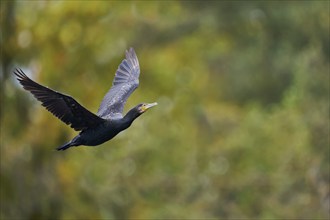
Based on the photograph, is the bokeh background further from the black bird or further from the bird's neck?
the bird's neck

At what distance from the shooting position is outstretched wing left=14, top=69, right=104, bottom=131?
10203 millimetres

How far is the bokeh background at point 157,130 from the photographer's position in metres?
22.5

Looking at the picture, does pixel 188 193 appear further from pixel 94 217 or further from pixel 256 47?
pixel 256 47

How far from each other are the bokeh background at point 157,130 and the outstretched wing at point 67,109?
10876 millimetres

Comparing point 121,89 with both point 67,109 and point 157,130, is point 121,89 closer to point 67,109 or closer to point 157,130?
point 67,109

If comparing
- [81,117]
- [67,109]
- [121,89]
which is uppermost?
[67,109]

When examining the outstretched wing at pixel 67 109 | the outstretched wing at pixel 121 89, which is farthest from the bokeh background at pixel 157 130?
the outstretched wing at pixel 67 109

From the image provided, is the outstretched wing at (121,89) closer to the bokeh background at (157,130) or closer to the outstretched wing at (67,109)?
the outstretched wing at (67,109)

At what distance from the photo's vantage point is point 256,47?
32.3 meters

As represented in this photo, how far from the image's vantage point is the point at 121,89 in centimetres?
1175

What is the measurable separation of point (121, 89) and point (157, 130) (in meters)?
14.6

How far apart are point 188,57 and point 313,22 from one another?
21.4ft

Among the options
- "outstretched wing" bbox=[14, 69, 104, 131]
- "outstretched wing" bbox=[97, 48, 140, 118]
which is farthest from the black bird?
"outstretched wing" bbox=[97, 48, 140, 118]

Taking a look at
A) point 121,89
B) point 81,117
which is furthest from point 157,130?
point 81,117
